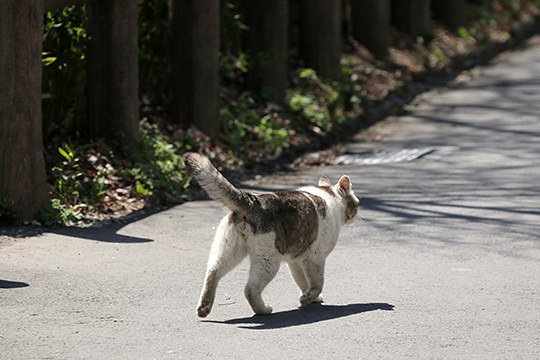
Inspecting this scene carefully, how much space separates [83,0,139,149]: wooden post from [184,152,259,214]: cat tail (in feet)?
15.1

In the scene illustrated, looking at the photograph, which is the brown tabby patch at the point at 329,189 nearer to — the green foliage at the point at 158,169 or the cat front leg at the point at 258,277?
the cat front leg at the point at 258,277

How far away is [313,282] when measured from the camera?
7375mm

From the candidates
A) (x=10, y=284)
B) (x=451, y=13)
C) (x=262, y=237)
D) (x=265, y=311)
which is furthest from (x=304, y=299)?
(x=451, y=13)

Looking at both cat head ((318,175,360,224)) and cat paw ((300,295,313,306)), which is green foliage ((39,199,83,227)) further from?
cat paw ((300,295,313,306))

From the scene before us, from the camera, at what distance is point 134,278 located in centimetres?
802

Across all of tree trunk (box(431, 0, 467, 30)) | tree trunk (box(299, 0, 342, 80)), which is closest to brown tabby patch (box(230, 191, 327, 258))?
tree trunk (box(299, 0, 342, 80))

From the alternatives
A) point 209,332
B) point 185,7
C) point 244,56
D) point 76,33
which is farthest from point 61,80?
point 209,332

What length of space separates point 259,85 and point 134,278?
742 cm

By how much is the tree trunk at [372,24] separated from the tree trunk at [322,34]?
2.85 metres

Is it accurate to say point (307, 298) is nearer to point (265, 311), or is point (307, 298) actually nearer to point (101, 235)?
point (265, 311)

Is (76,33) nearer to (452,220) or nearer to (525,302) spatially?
(452,220)

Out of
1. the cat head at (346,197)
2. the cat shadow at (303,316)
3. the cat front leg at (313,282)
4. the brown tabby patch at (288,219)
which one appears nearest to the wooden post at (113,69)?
the cat head at (346,197)

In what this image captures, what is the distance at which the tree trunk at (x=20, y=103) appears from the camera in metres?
9.13

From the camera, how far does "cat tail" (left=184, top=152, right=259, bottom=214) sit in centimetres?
673
